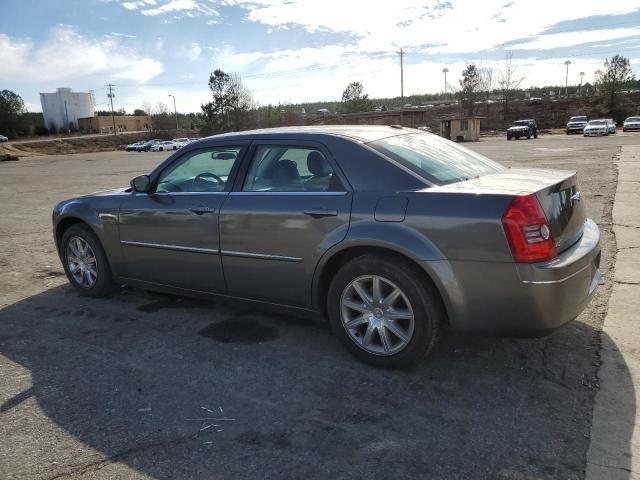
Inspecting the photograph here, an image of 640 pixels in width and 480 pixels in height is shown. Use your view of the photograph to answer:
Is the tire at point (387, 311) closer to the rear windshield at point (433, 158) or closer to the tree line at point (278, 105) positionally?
the rear windshield at point (433, 158)

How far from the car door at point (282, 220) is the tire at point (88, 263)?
5.59ft

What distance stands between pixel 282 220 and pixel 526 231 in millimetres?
1657

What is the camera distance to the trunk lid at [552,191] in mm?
3195

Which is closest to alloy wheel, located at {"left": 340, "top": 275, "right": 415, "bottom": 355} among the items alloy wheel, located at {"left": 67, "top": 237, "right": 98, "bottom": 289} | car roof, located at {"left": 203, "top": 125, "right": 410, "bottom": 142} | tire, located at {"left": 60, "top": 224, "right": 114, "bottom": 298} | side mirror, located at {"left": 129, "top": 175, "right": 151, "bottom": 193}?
car roof, located at {"left": 203, "top": 125, "right": 410, "bottom": 142}

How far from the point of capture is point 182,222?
4379 millimetres

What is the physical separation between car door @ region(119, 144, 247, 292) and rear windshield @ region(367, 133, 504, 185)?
125 centimetres

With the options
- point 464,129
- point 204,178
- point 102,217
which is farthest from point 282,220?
point 464,129

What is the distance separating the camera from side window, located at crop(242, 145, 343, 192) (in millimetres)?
3747

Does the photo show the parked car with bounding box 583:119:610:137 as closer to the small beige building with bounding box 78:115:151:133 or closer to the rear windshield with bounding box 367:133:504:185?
the rear windshield with bounding box 367:133:504:185

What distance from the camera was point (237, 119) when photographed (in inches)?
3376

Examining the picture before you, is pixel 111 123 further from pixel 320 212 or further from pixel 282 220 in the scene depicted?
pixel 320 212

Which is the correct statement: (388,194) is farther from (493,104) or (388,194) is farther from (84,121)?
(84,121)

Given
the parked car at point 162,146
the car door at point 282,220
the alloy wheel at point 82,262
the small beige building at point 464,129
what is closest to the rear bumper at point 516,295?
the car door at point 282,220

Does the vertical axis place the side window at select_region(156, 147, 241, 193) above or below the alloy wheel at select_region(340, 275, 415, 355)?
above
